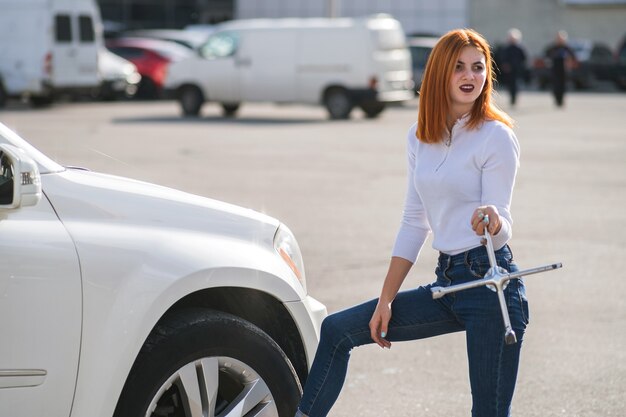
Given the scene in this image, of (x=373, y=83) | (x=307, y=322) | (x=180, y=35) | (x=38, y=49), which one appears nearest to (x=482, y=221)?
(x=307, y=322)

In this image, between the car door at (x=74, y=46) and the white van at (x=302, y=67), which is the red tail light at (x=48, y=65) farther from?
the white van at (x=302, y=67)

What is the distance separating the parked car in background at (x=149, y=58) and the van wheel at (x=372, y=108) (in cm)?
792

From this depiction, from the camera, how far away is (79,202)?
353 cm

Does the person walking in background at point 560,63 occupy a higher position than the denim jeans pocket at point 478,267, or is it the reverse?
the denim jeans pocket at point 478,267

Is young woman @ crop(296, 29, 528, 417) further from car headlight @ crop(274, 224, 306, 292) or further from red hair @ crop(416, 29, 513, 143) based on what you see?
car headlight @ crop(274, 224, 306, 292)

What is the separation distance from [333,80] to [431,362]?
17.9 metres

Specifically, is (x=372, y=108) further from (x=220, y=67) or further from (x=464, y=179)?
(x=464, y=179)

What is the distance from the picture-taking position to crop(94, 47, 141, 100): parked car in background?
2867 centimetres

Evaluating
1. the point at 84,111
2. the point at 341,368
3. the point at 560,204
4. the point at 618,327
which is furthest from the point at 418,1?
the point at 341,368

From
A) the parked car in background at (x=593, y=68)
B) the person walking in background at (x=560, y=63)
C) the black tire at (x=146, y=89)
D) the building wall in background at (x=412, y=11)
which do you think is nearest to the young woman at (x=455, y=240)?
the person walking in background at (x=560, y=63)

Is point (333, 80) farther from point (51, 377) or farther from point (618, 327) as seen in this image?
point (51, 377)

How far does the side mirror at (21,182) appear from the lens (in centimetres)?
332

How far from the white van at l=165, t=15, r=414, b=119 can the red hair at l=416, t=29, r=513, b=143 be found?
19.6 m

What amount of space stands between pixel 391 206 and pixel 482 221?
836cm
